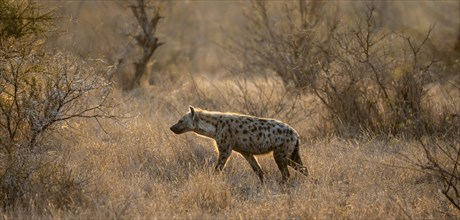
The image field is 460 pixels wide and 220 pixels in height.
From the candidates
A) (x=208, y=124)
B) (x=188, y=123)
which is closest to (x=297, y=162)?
(x=208, y=124)

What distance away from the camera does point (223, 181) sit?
8.38 m

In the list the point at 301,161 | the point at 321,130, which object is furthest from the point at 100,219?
the point at 321,130

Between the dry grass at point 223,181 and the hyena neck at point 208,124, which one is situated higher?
the hyena neck at point 208,124

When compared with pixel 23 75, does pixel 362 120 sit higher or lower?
lower

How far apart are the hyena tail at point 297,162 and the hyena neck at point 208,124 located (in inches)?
42.2

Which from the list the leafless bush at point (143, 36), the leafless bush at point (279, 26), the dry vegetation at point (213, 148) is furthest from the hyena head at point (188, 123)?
the leafless bush at point (143, 36)

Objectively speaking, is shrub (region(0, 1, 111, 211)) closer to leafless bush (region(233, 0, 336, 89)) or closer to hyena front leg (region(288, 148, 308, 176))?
hyena front leg (region(288, 148, 308, 176))

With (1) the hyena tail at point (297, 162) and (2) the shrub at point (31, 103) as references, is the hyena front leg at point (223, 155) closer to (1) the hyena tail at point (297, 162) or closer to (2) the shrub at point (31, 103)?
(1) the hyena tail at point (297, 162)

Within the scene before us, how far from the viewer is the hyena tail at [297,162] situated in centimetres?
891

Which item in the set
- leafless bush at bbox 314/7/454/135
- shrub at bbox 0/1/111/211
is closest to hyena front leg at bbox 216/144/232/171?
shrub at bbox 0/1/111/211

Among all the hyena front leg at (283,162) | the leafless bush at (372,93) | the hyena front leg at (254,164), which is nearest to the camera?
the hyena front leg at (283,162)

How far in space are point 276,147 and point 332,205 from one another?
5.03 ft

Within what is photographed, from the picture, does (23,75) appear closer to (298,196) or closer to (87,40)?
(298,196)

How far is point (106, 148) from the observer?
33.4ft
